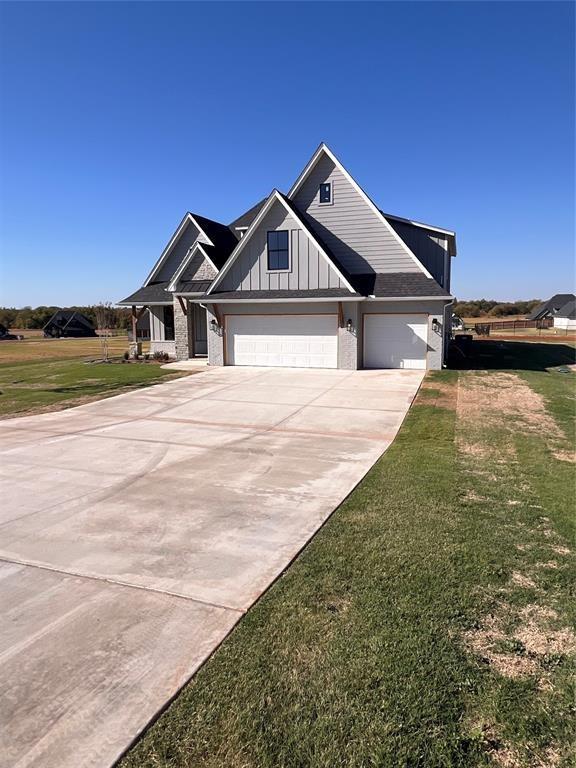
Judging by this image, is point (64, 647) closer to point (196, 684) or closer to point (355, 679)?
point (196, 684)

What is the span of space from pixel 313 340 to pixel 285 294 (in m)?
2.18

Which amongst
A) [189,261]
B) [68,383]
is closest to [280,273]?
[189,261]

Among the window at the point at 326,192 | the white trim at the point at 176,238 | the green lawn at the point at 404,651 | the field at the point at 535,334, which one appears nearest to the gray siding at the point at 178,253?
the white trim at the point at 176,238

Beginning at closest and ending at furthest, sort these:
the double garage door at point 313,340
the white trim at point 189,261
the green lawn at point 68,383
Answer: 1. the green lawn at point 68,383
2. the double garage door at point 313,340
3. the white trim at point 189,261

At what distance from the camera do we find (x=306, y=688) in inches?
113

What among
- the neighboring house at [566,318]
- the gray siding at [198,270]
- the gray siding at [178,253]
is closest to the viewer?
the gray siding at [198,270]

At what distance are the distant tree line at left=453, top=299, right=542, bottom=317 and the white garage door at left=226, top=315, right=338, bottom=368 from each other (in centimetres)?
7293

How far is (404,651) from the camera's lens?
10.4 feet

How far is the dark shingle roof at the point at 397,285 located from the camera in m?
17.9

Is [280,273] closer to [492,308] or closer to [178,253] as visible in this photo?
[178,253]

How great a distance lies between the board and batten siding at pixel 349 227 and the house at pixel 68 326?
61706mm

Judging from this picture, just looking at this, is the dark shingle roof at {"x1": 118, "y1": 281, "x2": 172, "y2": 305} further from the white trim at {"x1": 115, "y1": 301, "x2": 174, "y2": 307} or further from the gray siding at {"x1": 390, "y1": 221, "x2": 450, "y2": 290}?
the gray siding at {"x1": 390, "y1": 221, "x2": 450, "y2": 290}

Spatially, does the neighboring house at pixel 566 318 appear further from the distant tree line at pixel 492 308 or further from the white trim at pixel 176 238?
the white trim at pixel 176 238

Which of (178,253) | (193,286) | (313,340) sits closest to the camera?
(313,340)
